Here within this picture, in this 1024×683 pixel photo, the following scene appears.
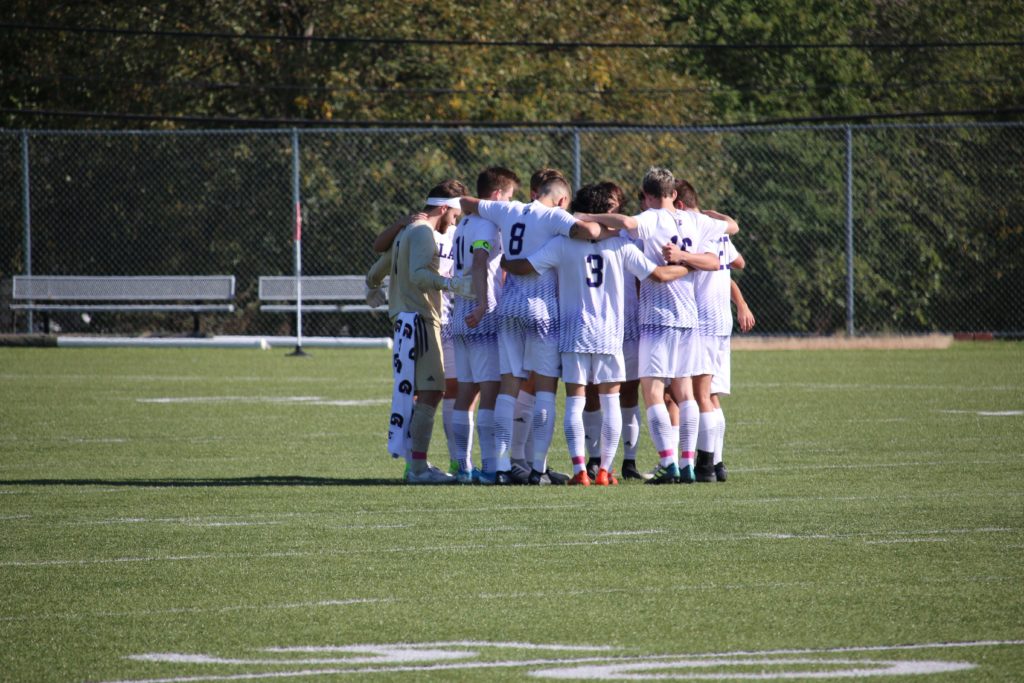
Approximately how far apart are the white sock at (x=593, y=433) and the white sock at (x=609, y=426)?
17.2 inches

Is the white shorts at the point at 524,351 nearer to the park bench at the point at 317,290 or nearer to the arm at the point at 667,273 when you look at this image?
the arm at the point at 667,273

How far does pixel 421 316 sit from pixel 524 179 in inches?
664

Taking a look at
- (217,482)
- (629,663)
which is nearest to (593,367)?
(217,482)

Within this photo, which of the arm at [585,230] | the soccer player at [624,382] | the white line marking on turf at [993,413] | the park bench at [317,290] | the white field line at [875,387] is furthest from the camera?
the park bench at [317,290]

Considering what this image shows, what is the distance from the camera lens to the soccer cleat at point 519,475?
36.7 ft

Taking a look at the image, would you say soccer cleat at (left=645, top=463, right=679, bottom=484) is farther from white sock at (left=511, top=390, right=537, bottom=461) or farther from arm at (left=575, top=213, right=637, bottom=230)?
arm at (left=575, top=213, right=637, bottom=230)

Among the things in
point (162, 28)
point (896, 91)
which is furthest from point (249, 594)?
point (896, 91)

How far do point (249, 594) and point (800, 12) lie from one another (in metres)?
33.3

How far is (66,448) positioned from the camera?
527 inches

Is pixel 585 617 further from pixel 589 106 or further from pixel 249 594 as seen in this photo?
pixel 589 106

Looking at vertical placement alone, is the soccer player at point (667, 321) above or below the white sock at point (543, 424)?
above

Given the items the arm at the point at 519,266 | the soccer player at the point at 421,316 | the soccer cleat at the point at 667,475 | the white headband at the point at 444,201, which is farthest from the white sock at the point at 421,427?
the soccer cleat at the point at 667,475

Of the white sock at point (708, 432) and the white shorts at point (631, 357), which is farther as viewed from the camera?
the white shorts at point (631, 357)

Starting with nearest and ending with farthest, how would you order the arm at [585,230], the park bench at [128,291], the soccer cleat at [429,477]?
the arm at [585,230] → the soccer cleat at [429,477] → the park bench at [128,291]
